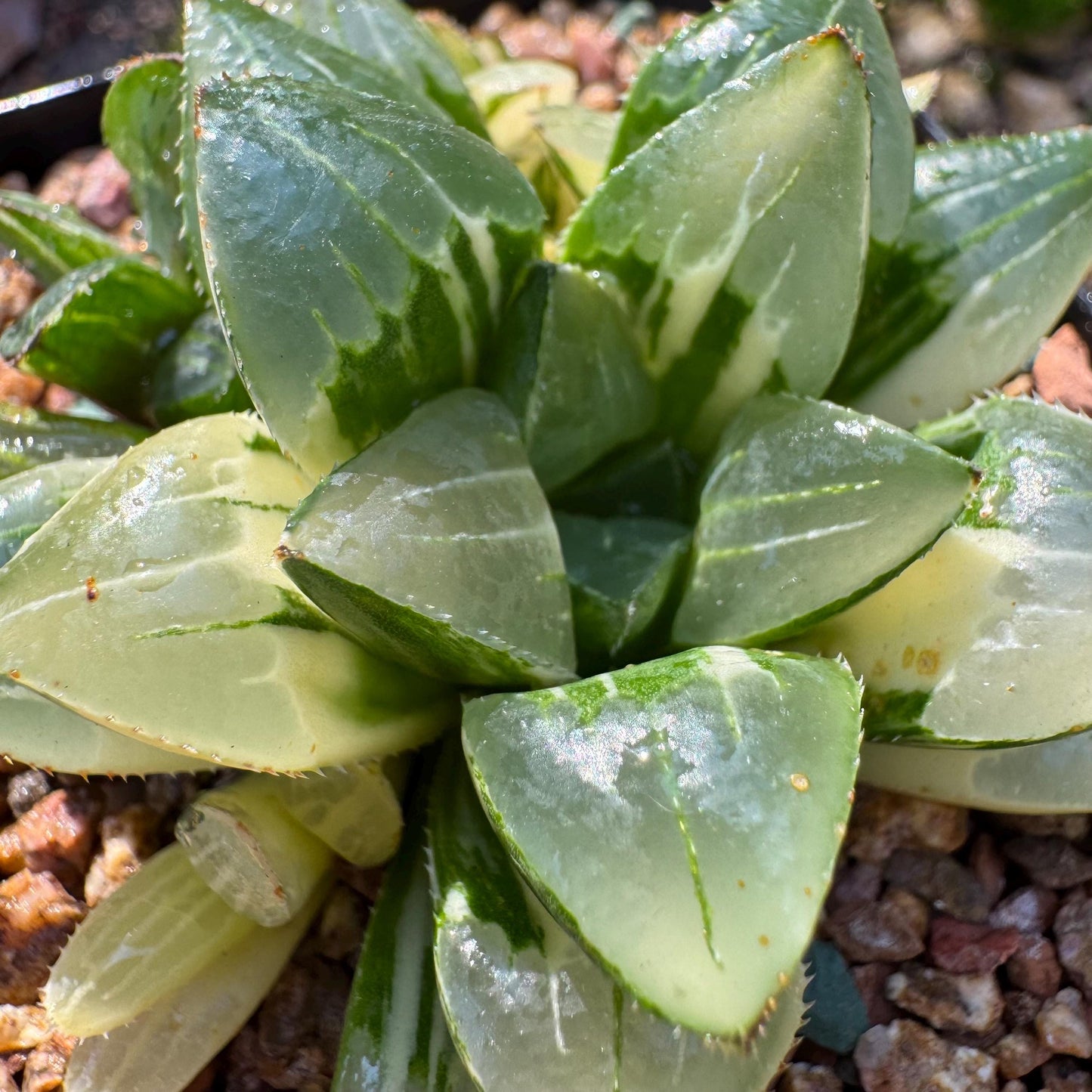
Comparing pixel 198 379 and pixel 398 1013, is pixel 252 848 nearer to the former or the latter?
pixel 398 1013

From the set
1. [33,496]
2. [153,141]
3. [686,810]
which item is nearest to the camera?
[686,810]

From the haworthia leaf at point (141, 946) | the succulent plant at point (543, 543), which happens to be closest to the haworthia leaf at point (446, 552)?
the succulent plant at point (543, 543)

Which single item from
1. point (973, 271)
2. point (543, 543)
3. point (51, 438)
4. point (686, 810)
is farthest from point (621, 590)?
point (51, 438)

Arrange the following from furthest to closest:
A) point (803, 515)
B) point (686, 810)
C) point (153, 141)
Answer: point (153, 141) < point (803, 515) < point (686, 810)

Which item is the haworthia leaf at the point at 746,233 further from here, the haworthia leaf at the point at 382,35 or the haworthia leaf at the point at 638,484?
the haworthia leaf at the point at 382,35

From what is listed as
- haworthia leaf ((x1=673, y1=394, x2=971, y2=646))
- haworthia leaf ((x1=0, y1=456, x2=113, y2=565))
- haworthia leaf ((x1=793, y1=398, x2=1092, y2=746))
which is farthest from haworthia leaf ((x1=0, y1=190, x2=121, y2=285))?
haworthia leaf ((x1=793, y1=398, x2=1092, y2=746))

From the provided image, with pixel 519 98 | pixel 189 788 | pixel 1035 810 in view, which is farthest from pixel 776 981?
pixel 519 98

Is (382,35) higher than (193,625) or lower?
higher

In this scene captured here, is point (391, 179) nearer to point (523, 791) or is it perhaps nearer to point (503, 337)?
point (503, 337)
